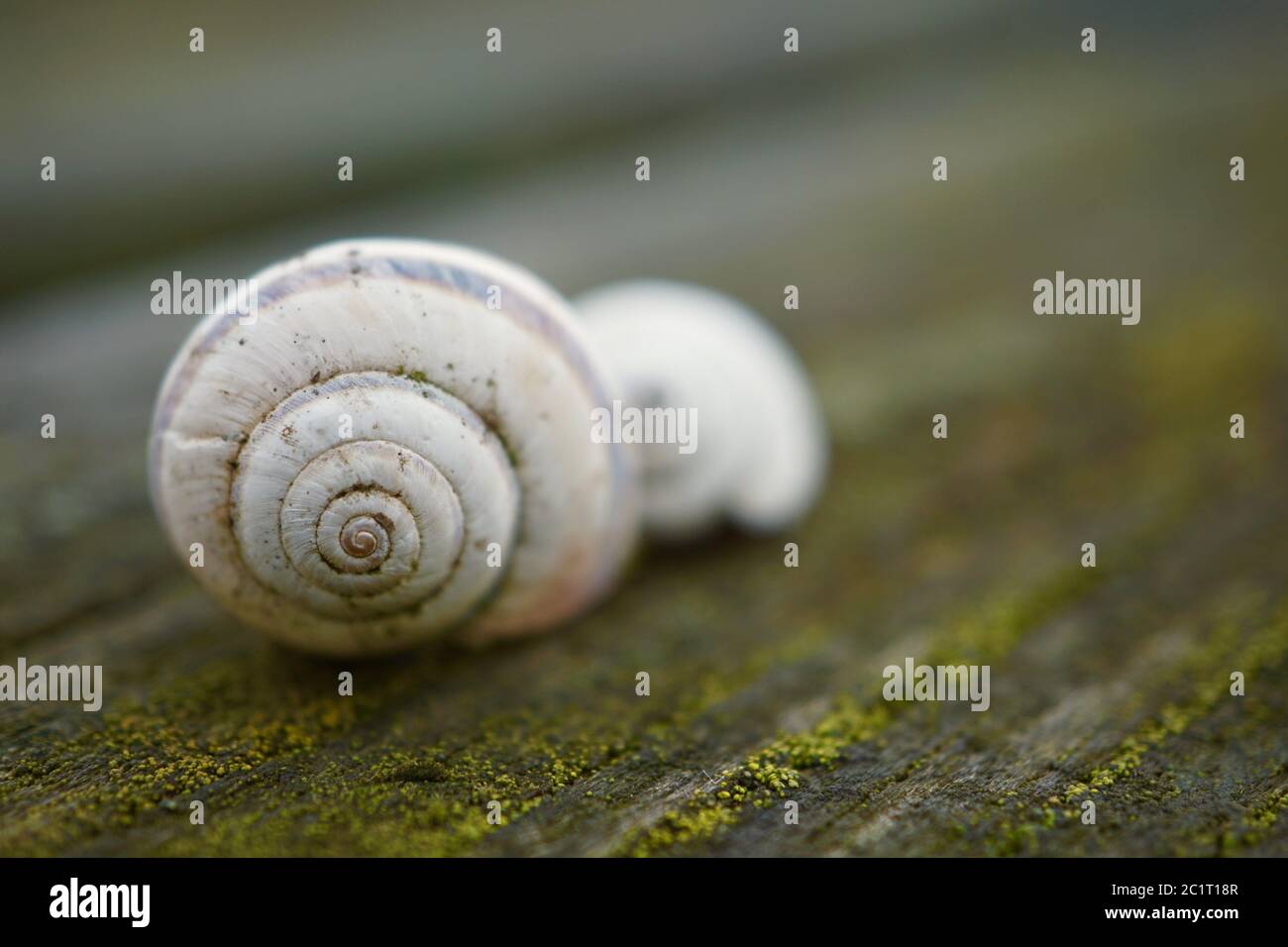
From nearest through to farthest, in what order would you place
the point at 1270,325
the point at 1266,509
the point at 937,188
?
the point at 1266,509, the point at 1270,325, the point at 937,188

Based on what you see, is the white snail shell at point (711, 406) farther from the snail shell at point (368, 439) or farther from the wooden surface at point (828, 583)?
the snail shell at point (368, 439)

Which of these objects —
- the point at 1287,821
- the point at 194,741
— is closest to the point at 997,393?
the point at 1287,821

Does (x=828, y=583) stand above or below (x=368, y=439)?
below

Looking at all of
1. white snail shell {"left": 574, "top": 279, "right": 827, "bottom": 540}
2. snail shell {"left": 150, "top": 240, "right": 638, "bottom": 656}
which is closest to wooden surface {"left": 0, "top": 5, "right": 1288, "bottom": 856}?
white snail shell {"left": 574, "top": 279, "right": 827, "bottom": 540}

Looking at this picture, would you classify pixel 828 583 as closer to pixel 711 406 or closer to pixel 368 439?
pixel 711 406

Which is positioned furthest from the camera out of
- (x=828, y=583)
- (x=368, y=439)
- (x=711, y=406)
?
(x=711, y=406)

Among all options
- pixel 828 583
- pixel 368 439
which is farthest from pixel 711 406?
pixel 368 439
